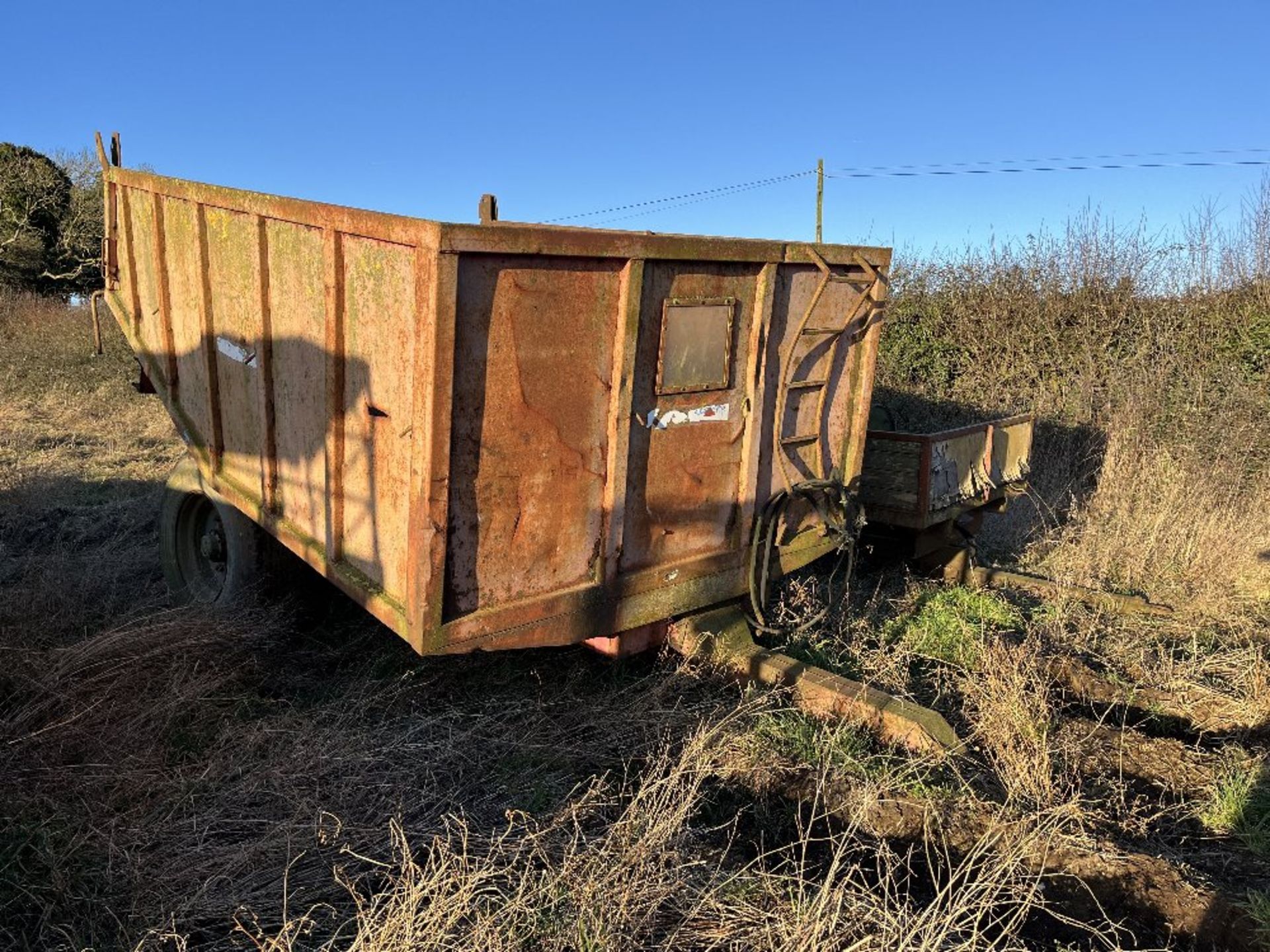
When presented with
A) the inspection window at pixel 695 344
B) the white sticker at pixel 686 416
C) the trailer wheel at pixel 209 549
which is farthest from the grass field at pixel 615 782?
the inspection window at pixel 695 344

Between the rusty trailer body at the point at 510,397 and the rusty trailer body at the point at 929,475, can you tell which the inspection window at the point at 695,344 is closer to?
the rusty trailer body at the point at 510,397

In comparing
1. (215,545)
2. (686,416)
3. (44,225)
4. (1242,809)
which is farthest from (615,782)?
(44,225)

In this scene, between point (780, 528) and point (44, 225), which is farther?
point (44, 225)

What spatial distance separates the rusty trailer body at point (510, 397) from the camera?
285 cm

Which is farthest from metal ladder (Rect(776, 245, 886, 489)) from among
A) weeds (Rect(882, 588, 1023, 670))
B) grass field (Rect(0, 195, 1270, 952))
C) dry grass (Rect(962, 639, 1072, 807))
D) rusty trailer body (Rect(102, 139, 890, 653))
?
dry grass (Rect(962, 639, 1072, 807))

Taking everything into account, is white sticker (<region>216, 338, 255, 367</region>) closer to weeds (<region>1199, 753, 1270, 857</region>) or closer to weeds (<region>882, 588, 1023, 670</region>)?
weeds (<region>882, 588, 1023, 670</region>)

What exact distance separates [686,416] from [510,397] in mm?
887

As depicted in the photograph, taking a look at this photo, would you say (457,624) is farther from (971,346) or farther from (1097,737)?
(971,346)

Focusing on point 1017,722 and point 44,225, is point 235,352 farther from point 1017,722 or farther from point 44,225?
point 44,225

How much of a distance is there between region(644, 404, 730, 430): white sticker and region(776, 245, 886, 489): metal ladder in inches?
15.1

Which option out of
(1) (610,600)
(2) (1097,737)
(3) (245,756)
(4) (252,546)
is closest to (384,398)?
(1) (610,600)

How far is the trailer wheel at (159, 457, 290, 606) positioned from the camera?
4.31 metres

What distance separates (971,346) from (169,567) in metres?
9.03

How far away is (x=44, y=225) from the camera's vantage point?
19.1 m
